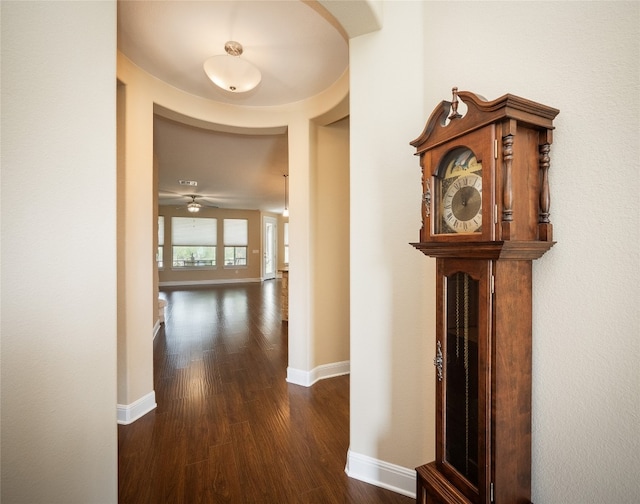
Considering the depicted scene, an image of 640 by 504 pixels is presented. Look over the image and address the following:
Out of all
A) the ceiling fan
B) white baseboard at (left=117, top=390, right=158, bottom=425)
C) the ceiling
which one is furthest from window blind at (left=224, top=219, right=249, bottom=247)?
white baseboard at (left=117, top=390, right=158, bottom=425)

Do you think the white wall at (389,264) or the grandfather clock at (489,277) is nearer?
the grandfather clock at (489,277)

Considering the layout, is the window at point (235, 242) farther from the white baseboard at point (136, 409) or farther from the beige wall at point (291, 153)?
the white baseboard at point (136, 409)

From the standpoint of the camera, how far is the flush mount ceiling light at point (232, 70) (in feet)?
6.73

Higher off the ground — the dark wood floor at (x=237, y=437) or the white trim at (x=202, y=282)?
the white trim at (x=202, y=282)

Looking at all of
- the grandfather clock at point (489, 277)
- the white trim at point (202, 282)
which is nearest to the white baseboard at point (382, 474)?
the grandfather clock at point (489, 277)

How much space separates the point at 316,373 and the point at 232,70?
2.85 m

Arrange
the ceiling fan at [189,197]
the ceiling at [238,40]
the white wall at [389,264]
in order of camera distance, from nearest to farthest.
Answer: the white wall at [389,264]
the ceiling at [238,40]
the ceiling fan at [189,197]

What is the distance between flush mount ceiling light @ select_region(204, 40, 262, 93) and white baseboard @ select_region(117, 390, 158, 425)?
262 cm

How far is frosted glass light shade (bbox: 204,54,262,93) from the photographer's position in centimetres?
205

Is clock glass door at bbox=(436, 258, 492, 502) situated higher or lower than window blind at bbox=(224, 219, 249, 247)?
lower

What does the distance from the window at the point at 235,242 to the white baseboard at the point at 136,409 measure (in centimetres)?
901

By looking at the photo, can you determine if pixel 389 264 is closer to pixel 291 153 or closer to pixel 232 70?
pixel 232 70

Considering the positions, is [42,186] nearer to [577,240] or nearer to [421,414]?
[577,240]

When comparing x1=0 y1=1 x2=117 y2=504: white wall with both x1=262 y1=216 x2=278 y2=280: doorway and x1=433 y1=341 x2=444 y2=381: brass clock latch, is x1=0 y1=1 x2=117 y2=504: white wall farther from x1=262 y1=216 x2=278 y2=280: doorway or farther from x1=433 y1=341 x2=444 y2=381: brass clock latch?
x1=262 y1=216 x2=278 y2=280: doorway
